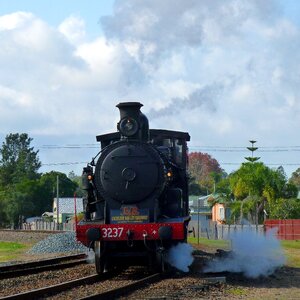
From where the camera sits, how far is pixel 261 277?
15.0 m

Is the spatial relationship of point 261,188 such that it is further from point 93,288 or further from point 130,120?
point 93,288

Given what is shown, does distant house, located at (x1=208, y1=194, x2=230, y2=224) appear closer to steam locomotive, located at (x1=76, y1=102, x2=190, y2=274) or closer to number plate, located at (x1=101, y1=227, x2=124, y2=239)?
steam locomotive, located at (x1=76, y1=102, x2=190, y2=274)

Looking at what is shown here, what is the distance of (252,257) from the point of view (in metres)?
17.0

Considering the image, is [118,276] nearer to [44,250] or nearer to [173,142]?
[173,142]

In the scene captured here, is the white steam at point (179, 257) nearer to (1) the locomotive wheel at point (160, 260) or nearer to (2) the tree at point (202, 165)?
(1) the locomotive wheel at point (160, 260)

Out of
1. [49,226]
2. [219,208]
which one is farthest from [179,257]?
[219,208]

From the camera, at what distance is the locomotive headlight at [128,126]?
1536 cm

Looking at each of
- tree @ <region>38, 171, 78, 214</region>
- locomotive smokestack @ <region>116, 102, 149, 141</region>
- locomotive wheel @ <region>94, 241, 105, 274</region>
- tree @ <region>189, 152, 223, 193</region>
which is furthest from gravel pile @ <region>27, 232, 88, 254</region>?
tree @ <region>189, 152, 223, 193</region>

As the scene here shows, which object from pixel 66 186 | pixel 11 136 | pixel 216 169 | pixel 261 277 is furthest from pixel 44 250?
pixel 216 169

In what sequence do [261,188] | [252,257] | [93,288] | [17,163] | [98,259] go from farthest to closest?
[17,163] < [261,188] < [252,257] < [98,259] < [93,288]

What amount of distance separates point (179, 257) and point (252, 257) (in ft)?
8.10

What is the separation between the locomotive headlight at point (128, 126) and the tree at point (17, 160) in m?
104

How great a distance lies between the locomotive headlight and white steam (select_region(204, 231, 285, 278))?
11.8 feet

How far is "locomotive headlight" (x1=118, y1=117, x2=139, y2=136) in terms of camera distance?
15359 mm
